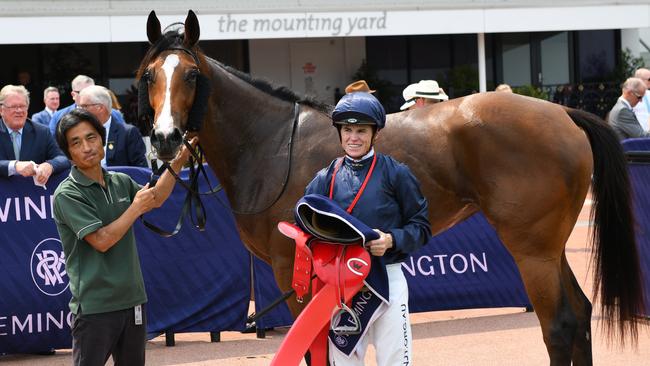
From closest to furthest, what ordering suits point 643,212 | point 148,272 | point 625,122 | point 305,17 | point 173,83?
point 173,83 < point 643,212 < point 148,272 < point 625,122 < point 305,17

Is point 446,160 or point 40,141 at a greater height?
point 40,141

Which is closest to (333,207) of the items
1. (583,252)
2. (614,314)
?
(614,314)

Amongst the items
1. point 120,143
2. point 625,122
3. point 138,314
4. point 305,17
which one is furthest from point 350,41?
point 138,314

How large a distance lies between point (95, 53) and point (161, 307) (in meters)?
13.6

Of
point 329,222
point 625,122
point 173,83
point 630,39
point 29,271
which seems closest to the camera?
point 329,222

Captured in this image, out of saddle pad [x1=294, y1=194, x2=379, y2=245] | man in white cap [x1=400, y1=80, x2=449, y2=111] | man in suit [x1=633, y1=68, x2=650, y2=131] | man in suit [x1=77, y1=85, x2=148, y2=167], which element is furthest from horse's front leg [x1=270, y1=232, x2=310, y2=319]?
man in suit [x1=633, y1=68, x2=650, y2=131]

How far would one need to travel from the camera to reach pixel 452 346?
6480 millimetres

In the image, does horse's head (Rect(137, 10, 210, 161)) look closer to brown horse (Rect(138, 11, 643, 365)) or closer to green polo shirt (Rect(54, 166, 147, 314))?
brown horse (Rect(138, 11, 643, 365))

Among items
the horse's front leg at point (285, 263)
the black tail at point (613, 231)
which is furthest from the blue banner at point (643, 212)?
the horse's front leg at point (285, 263)

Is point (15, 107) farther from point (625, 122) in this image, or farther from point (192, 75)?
point (625, 122)

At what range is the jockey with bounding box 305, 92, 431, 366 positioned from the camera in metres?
3.65

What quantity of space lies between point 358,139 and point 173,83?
1.28 m

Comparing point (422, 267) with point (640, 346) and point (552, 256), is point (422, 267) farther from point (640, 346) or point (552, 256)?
point (552, 256)

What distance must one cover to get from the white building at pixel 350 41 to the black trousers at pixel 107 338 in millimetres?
13295
